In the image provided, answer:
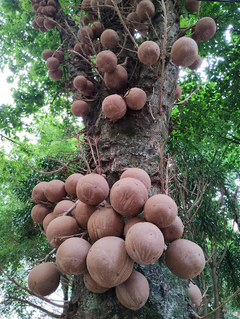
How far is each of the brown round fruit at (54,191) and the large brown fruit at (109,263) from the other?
2.06ft

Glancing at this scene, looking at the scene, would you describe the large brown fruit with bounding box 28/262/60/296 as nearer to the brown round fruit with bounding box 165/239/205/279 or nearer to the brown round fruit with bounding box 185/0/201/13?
the brown round fruit with bounding box 165/239/205/279

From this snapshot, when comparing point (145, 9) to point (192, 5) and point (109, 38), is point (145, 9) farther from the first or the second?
point (192, 5)

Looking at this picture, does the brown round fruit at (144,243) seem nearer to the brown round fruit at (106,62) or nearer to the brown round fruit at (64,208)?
the brown round fruit at (64,208)

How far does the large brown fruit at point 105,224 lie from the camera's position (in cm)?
109

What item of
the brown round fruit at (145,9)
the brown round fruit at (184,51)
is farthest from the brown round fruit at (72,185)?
the brown round fruit at (145,9)

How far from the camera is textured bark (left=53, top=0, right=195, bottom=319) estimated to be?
1.08m

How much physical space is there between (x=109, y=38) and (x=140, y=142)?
3.68 feet

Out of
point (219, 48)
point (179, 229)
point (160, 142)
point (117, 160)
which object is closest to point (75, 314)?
point (179, 229)

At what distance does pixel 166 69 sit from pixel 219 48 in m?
2.20

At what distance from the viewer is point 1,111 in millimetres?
4168

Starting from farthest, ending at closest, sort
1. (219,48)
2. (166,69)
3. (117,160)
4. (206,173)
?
(206,173)
(219,48)
(166,69)
(117,160)

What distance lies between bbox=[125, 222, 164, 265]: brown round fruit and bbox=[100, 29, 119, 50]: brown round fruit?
1753 mm

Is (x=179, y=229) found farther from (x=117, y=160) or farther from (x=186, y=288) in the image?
(x=117, y=160)

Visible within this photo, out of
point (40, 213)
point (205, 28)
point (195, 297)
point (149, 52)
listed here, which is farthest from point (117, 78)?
point (195, 297)
